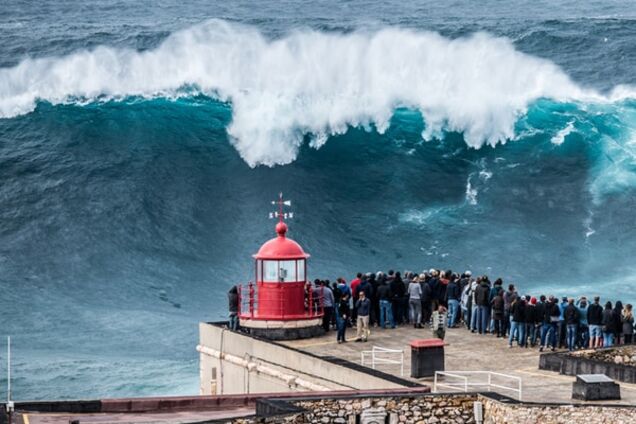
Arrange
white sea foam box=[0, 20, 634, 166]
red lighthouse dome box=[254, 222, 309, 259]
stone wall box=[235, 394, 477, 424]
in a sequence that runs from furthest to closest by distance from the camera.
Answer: white sea foam box=[0, 20, 634, 166]
red lighthouse dome box=[254, 222, 309, 259]
stone wall box=[235, 394, 477, 424]

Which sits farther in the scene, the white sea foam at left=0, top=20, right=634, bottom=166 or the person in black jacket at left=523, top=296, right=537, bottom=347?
the white sea foam at left=0, top=20, right=634, bottom=166

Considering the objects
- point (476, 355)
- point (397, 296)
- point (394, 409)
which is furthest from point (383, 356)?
point (394, 409)

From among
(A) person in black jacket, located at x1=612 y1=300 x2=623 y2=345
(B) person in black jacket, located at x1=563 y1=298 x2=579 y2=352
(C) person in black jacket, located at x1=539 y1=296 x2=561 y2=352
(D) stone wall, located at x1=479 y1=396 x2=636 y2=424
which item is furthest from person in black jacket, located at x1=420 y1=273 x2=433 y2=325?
(D) stone wall, located at x1=479 y1=396 x2=636 y2=424

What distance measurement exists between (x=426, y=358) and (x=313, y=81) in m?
30.9

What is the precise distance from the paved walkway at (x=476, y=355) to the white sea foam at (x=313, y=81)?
19.8 m

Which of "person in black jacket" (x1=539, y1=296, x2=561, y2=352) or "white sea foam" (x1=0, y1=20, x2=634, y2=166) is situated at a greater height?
"white sea foam" (x1=0, y1=20, x2=634, y2=166)

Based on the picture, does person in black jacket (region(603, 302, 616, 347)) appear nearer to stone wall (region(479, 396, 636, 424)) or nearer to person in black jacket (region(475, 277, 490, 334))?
person in black jacket (region(475, 277, 490, 334))

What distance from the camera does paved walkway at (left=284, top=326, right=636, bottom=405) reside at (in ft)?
101

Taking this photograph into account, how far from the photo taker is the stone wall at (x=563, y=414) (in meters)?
28.2

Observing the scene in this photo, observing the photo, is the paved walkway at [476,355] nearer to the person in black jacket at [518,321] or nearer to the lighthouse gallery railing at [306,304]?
the person in black jacket at [518,321]

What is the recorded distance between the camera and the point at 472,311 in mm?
37281

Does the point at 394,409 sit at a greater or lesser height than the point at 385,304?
lesser

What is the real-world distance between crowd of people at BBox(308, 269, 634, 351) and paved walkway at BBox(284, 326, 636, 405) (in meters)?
0.29

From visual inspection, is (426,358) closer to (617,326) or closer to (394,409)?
(394,409)
